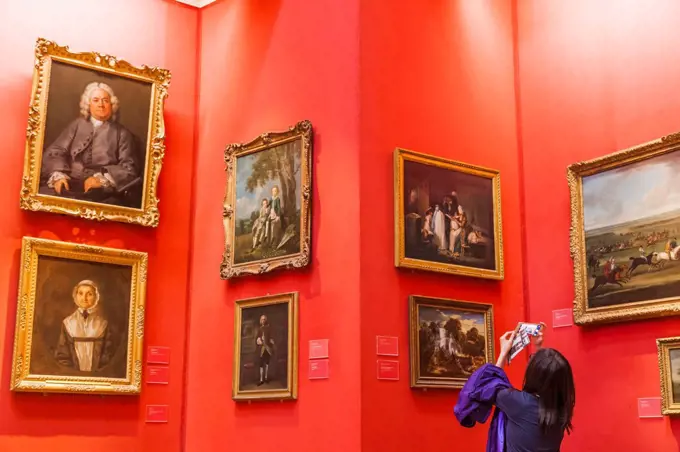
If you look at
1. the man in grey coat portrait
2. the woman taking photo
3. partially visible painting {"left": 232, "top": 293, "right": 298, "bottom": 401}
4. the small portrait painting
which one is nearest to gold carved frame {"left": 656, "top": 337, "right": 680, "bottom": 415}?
the small portrait painting

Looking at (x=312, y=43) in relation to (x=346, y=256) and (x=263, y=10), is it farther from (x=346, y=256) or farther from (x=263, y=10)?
(x=346, y=256)

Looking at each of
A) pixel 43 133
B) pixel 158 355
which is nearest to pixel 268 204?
pixel 158 355

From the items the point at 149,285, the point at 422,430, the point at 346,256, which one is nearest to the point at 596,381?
the point at 422,430

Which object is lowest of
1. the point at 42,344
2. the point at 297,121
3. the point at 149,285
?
the point at 42,344

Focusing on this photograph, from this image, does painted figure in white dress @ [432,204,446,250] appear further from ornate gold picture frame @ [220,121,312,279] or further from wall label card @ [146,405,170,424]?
wall label card @ [146,405,170,424]

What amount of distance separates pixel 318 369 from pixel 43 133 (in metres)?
4.38

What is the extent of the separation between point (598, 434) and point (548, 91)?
4.15 meters

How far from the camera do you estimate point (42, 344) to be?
10812 millimetres

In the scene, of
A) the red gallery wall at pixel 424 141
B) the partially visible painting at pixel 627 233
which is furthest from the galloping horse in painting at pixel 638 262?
the red gallery wall at pixel 424 141

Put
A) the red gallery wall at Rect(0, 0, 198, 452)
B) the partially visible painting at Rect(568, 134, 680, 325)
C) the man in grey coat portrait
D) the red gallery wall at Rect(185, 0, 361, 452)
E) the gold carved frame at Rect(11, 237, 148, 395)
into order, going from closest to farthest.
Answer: the partially visible painting at Rect(568, 134, 680, 325) < the red gallery wall at Rect(185, 0, 361, 452) < the gold carved frame at Rect(11, 237, 148, 395) < the red gallery wall at Rect(0, 0, 198, 452) < the man in grey coat portrait

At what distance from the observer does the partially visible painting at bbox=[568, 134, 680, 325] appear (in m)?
9.81

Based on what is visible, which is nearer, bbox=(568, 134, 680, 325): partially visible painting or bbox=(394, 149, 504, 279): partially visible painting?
bbox=(568, 134, 680, 325): partially visible painting

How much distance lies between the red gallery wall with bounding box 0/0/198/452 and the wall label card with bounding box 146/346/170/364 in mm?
75

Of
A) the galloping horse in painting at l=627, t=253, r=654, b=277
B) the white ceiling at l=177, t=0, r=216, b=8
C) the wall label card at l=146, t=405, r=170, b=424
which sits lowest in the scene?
the wall label card at l=146, t=405, r=170, b=424
